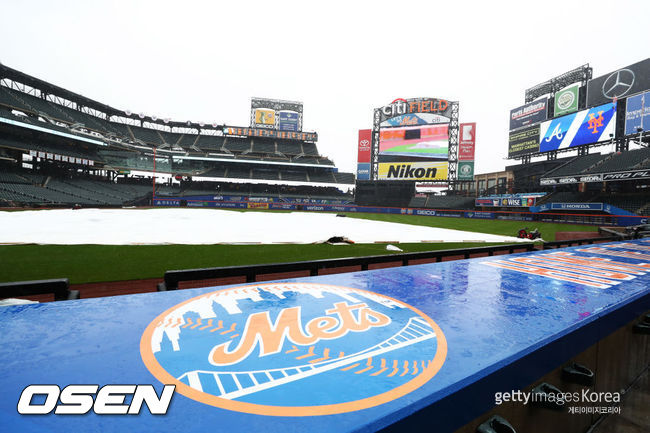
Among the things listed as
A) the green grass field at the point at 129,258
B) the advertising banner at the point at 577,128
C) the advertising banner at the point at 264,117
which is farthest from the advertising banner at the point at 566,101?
the advertising banner at the point at 264,117

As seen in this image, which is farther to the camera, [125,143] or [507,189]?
[125,143]

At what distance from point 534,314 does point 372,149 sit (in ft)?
147

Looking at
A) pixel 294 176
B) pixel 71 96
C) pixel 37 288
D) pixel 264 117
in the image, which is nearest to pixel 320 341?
pixel 37 288

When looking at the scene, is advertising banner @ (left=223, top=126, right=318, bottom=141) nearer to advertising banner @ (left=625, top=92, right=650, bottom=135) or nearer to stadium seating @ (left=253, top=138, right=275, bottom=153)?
stadium seating @ (left=253, top=138, right=275, bottom=153)

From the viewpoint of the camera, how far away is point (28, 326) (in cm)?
140

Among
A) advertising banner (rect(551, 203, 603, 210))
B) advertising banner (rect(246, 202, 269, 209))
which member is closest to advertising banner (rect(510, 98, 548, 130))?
advertising banner (rect(551, 203, 603, 210))

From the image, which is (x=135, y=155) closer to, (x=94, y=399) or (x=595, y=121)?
(x=94, y=399)

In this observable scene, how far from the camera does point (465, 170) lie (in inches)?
1567

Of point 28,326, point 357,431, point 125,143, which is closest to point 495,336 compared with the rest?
point 357,431

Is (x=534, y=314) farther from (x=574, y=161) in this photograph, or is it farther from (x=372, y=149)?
(x=372, y=149)

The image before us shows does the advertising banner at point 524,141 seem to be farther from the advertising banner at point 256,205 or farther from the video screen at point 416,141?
the advertising banner at point 256,205

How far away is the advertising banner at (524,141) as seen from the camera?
1451 inches

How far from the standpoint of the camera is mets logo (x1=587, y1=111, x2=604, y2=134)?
28922mm

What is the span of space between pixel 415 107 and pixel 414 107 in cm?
15
